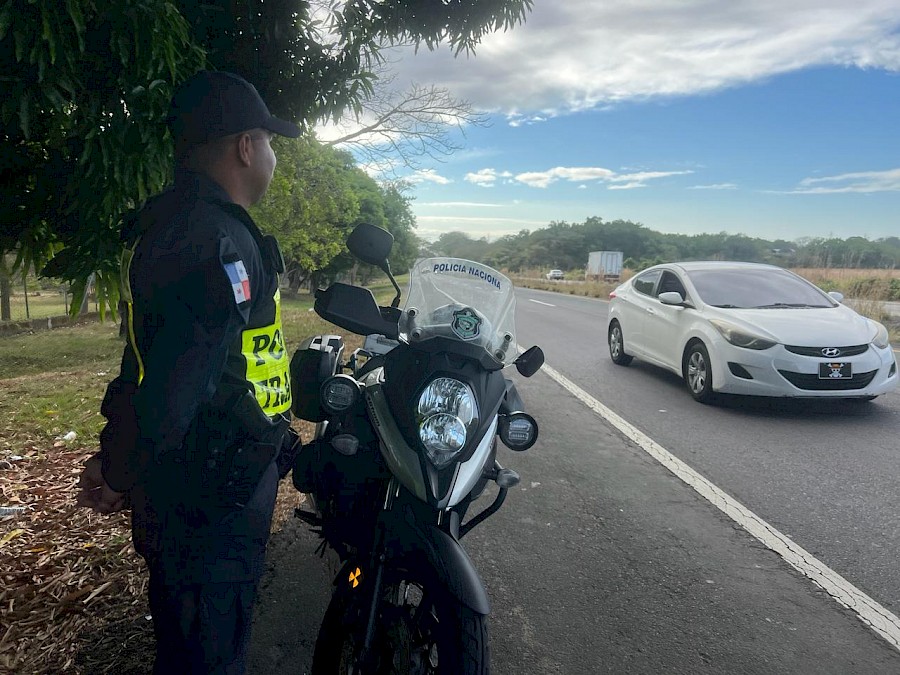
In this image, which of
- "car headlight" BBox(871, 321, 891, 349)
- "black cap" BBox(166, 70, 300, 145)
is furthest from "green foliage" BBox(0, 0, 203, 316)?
"car headlight" BBox(871, 321, 891, 349)

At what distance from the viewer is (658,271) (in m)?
9.39

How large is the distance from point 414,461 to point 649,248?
89.4 metres

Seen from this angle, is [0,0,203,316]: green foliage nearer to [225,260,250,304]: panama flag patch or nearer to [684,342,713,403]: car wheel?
[225,260,250,304]: panama flag patch

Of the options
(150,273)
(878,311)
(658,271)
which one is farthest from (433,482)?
(878,311)

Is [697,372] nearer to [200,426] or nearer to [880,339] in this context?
[880,339]

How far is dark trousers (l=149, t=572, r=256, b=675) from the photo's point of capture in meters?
1.69

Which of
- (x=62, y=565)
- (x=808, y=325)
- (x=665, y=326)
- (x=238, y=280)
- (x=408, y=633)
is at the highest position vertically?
(x=238, y=280)

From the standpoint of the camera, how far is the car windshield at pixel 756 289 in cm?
788

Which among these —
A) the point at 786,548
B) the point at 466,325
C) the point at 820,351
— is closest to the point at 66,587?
the point at 466,325

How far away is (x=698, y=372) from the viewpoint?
7.59 meters

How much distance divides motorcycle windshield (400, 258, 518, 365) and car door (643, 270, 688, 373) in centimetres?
601

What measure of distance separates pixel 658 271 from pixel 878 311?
8962mm

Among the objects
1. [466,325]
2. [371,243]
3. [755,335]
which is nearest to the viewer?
[466,325]

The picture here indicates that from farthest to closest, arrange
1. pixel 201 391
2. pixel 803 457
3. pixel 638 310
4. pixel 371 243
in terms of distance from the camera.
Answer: pixel 638 310 < pixel 803 457 < pixel 371 243 < pixel 201 391
